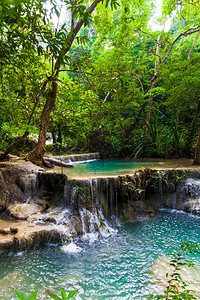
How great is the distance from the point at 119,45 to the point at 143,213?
315 inches

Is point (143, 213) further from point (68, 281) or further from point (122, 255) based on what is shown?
point (68, 281)

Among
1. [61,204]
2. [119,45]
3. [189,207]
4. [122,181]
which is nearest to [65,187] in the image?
[61,204]

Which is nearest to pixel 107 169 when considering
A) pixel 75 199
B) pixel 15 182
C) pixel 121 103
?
pixel 75 199

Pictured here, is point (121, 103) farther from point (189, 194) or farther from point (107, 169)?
point (189, 194)

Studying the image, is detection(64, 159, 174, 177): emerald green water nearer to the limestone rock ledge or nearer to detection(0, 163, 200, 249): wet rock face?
detection(0, 163, 200, 249): wet rock face

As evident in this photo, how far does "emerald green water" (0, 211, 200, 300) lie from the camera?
2621 millimetres

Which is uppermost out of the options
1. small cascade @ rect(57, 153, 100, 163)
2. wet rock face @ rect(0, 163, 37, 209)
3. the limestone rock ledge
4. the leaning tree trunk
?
the leaning tree trunk

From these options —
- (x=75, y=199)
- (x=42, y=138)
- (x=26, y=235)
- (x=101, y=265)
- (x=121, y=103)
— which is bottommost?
(x=101, y=265)

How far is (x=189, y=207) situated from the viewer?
18.0 ft

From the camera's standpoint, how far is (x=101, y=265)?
315 cm

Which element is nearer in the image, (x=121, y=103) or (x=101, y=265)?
(x=101, y=265)

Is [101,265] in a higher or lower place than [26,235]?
lower

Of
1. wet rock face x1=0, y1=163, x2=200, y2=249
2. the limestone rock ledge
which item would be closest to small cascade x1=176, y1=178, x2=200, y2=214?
wet rock face x1=0, y1=163, x2=200, y2=249

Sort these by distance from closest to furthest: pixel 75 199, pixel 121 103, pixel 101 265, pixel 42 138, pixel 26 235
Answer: pixel 101 265
pixel 26 235
pixel 75 199
pixel 42 138
pixel 121 103
